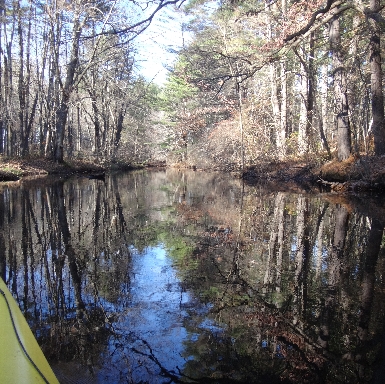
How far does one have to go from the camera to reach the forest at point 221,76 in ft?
23.0

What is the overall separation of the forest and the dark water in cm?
247

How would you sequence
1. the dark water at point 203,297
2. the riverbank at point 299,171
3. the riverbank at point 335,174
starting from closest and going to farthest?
the dark water at point 203,297 → the riverbank at point 335,174 → the riverbank at point 299,171

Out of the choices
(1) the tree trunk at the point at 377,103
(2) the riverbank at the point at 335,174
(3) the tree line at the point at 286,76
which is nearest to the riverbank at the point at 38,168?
(3) the tree line at the point at 286,76

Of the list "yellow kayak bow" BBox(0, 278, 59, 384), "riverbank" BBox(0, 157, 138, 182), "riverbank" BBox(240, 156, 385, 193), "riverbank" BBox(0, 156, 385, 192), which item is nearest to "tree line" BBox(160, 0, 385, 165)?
"riverbank" BBox(240, 156, 385, 193)

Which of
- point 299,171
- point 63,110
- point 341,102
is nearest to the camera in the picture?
point 341,102

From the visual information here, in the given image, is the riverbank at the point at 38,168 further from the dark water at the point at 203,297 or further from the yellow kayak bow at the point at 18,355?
the yellow kayak bow at the point at 18,355

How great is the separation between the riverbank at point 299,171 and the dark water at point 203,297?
4.64 metres

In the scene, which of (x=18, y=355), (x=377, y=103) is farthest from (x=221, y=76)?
(x=377, y=103)

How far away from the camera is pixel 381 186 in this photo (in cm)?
1064

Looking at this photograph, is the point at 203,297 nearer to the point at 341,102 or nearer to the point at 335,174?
the point at 335,174

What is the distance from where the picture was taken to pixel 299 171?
15828mm

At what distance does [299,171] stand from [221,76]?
1148 centimetres

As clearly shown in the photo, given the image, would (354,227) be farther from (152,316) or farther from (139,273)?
(152,316)

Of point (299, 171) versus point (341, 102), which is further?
point (299, 171)
